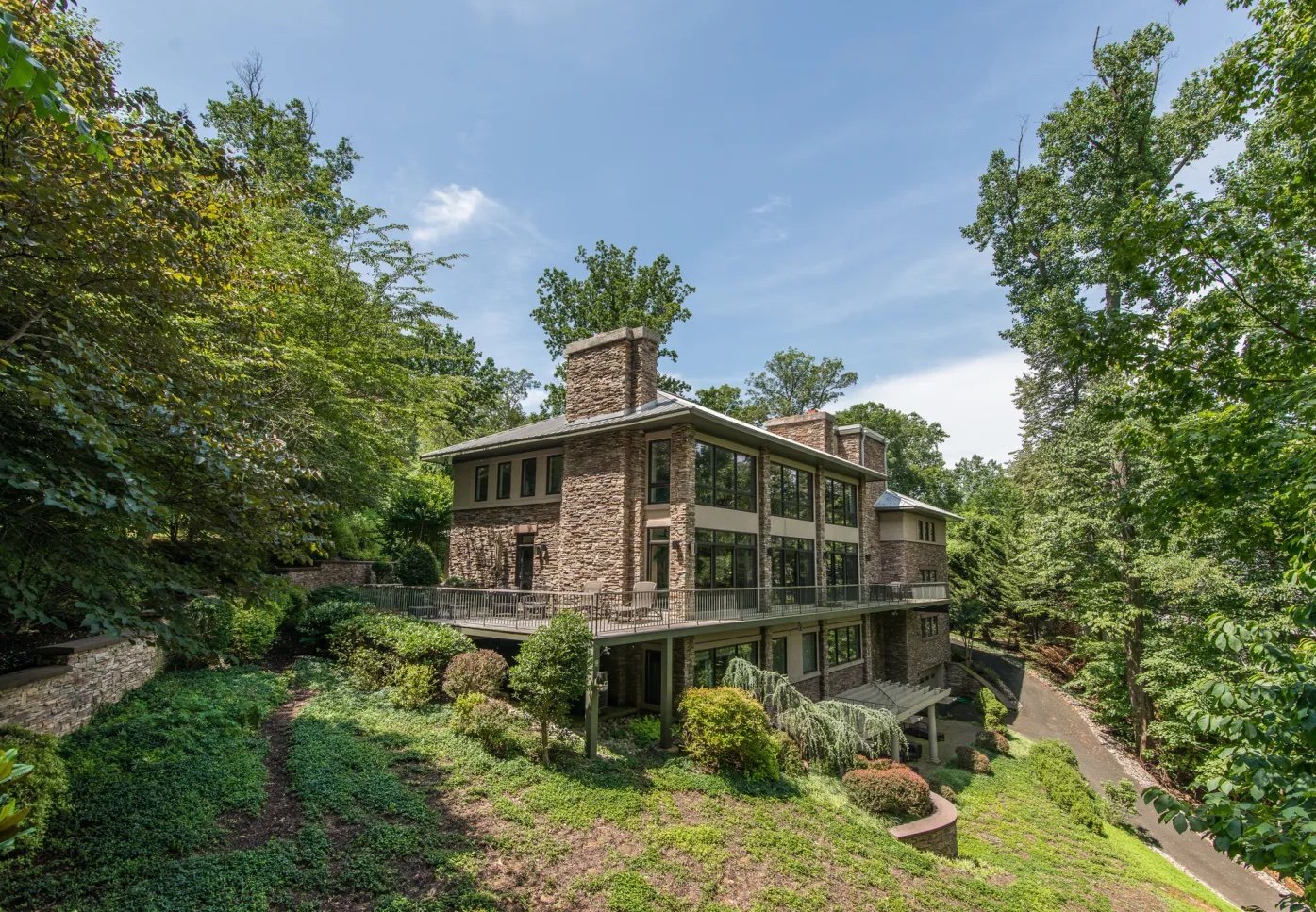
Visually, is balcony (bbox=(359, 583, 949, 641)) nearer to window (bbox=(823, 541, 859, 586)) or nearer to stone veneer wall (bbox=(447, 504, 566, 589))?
stone veneer wall (bbox=(447, 504, 566, 589))

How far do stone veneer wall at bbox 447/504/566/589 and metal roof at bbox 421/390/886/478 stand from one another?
1.98 meters

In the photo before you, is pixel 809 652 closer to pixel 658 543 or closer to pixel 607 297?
pixel 658 543

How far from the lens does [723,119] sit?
40.3 ft

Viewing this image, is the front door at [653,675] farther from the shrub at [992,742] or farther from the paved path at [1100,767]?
the shrub at [992,742]

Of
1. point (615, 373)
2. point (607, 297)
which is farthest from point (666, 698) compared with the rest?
point (607, 297)

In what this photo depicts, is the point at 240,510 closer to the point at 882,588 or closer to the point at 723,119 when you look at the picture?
the point at 723,119

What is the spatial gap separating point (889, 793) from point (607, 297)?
26618 millimetres

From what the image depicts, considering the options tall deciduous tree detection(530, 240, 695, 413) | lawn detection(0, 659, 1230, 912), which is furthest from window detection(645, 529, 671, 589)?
tall deciduous tree detection(530, 240, 695, 413)

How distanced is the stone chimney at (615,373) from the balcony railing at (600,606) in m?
5.49

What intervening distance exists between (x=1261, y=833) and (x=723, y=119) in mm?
12975

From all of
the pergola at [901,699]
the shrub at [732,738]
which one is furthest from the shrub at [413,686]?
the pergola at [901,699]

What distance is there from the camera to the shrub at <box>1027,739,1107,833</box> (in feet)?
50.3

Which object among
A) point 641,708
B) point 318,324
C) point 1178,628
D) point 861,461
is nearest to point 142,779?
point 641,708

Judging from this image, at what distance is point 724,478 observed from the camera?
53.1 ft
